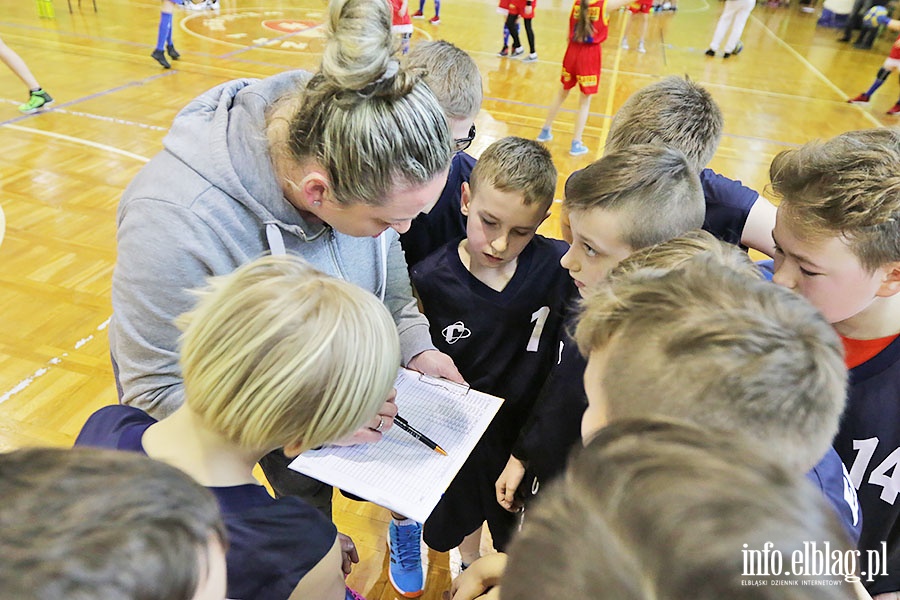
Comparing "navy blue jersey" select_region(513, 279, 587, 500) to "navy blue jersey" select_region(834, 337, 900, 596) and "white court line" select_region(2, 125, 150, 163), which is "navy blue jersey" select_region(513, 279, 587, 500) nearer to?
"navy blue jersey" select_region(834, 337, 900, 596)

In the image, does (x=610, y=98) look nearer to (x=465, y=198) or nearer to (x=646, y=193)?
(x=465, y=198)

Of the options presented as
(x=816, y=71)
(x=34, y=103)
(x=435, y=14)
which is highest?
(x=435, y=14)

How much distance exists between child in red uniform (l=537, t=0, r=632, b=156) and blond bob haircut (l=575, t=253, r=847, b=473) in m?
4.06

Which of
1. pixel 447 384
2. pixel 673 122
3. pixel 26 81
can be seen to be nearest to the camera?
pixel 447 384

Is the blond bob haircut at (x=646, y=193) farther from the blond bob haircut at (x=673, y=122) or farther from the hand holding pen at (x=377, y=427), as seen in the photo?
the hand holding pen at (x=377, y=427)

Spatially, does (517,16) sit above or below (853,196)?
below

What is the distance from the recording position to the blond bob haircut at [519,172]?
4.59 feet

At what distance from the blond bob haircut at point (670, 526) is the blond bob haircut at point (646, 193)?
34.9 inches

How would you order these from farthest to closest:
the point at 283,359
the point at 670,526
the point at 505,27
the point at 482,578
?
1. the point at 505,27
2. the point at 482,578
3. the point at 283,359
4. the point at 670,526

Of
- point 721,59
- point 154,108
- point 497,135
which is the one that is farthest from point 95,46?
point 721,59

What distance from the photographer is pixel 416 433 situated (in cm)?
116

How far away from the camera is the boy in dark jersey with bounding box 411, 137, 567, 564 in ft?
4.63

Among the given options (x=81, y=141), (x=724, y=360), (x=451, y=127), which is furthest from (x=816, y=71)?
(x=724, y=360)

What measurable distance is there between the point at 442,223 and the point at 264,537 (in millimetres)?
1093
